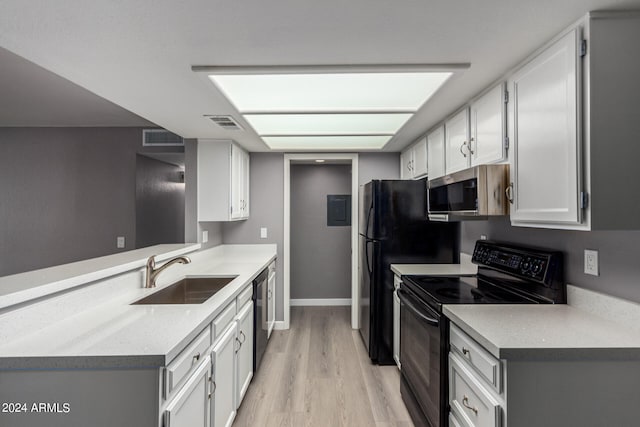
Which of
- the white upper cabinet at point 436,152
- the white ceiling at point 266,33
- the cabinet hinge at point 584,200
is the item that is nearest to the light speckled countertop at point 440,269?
the white upper cabinet at point 436,152

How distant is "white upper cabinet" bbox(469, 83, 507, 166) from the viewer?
1722mm

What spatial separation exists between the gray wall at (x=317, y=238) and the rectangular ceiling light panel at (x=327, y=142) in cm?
118

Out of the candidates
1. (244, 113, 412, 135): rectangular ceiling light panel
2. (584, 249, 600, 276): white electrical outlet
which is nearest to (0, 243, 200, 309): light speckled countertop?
(244, 113, 412, 135): rectangular ceiling light panel

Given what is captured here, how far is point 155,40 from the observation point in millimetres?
1327

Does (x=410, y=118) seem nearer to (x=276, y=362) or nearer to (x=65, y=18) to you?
(x=65, y=18)

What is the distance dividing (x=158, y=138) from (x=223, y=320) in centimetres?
259

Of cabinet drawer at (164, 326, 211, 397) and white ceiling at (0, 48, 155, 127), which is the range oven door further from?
white ceiling at (0, 48, 155, 127)

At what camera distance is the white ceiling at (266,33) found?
1.13 metres

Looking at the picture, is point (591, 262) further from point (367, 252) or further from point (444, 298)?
point (367, 252)

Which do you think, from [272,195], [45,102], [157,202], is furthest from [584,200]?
[157,202]

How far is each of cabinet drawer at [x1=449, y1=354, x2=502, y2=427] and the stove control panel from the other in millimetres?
678

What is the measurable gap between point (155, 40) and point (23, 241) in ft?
11.4

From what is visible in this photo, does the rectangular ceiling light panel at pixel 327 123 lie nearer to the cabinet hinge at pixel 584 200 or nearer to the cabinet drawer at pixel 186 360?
the cabinet hinge at pixel 584 200

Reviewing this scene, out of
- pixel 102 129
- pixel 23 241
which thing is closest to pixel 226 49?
pixel 102 129
